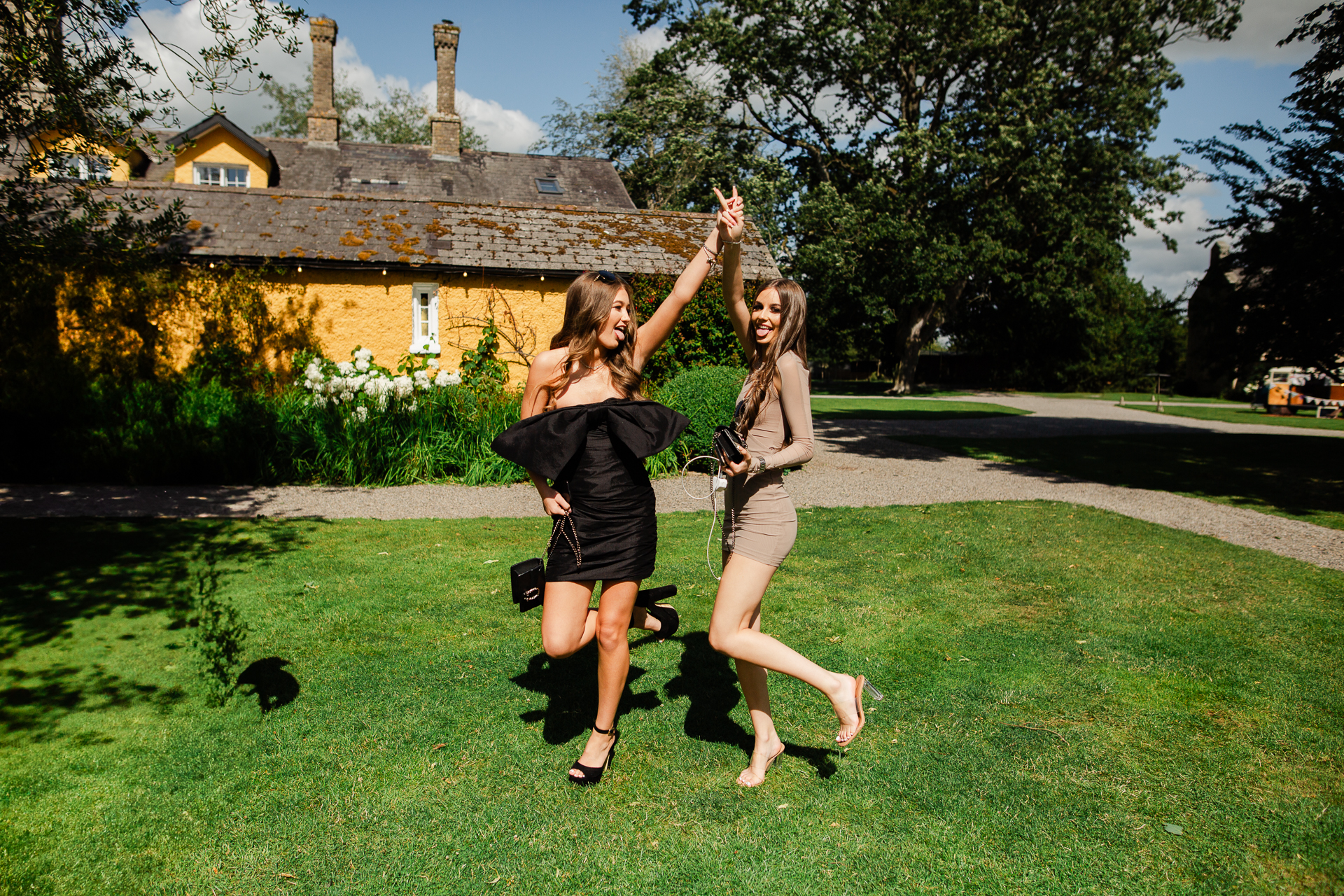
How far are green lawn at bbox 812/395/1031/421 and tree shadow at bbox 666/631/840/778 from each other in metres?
16.9

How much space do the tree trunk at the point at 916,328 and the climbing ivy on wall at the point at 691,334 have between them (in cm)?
2278

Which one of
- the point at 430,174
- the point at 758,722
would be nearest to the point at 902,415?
the point at 430,174

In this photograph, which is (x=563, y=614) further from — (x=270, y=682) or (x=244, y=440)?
(x=244, y=440)

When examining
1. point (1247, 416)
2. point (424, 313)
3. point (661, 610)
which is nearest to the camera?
point (661, 610)

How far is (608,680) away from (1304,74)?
39.6ft

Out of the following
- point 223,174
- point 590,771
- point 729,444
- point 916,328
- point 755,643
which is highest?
point 223,174

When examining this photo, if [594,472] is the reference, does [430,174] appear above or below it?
above

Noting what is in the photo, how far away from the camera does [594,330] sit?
→ 3475 mm

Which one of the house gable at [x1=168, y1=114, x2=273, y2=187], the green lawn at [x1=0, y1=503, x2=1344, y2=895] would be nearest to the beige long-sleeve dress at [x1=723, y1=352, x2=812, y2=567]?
the green lawn at [x1=0, y1=503, x2=1344, y2=895]

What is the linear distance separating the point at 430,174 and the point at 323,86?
16.4 feet

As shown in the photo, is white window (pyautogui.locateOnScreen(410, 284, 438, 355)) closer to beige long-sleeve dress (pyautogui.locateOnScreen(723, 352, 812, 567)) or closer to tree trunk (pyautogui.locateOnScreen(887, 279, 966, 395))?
beige long-sleeve dress (pyautogui.locateOnScreen(723, 352, 812, 567))

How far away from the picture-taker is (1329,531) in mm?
8609

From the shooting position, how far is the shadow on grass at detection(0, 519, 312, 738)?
14.2 feet

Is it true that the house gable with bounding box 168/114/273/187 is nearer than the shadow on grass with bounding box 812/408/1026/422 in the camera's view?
No
